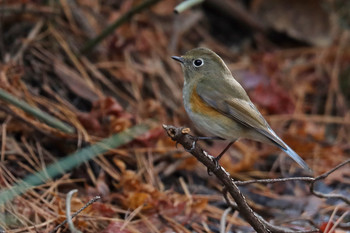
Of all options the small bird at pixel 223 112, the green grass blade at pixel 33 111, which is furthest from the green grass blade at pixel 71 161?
the small bird at pixel 223 112

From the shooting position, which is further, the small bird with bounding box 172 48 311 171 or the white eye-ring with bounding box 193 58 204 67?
the white eye-ring with bounding box 193 58 204 67

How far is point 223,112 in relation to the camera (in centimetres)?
330

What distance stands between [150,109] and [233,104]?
154cm

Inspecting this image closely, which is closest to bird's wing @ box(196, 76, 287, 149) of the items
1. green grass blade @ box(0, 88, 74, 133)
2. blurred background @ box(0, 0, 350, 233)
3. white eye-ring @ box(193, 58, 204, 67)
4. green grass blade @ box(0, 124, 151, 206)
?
white eye-ring @ box(193, 58, 204, 67)

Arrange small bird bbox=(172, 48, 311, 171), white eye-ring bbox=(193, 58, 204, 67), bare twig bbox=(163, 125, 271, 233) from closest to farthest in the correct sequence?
bare twig bbox=(163, 125, 271, 233) < small bird bbox=(172, 48, 311, 171) < white eye-ring bbox=(193, 58, 204, 67)

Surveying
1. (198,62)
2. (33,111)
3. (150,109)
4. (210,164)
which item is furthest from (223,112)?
(150,109)

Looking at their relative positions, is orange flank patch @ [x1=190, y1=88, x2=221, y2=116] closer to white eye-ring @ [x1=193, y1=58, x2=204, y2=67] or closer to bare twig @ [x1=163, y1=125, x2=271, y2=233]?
white eye-ring @ [x1=193, y1=58, x2=204, y2=67]

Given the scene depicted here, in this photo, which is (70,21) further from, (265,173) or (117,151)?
(265,173)

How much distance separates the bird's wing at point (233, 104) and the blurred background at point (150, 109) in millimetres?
763

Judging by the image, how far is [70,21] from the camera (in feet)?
16.7

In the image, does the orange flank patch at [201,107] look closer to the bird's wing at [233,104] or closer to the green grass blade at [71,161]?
the bird's wing at [233,104]

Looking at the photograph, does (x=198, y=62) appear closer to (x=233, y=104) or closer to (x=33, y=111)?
(x=233, y=104)

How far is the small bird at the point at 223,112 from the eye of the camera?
324 cm

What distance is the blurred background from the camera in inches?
142
